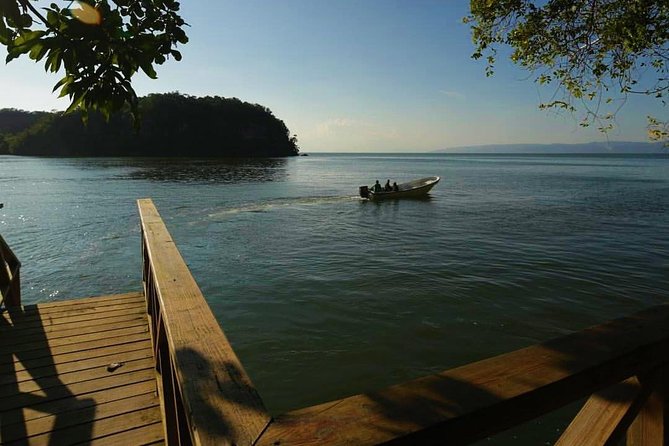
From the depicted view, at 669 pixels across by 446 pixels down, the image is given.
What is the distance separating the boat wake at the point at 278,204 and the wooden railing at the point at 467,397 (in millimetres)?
22109

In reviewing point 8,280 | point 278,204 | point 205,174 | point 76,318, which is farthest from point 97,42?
point 205,174

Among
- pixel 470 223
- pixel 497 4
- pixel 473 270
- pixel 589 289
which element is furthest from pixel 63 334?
pixel 470 223

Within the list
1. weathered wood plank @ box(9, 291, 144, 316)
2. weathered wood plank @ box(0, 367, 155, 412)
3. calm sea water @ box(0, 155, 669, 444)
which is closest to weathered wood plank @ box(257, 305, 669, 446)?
weathered wood plank @ box(0, 367, 155, 412)

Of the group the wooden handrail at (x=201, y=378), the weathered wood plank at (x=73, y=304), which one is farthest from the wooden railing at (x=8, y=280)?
the wooden handrail at (x=201, y=378)

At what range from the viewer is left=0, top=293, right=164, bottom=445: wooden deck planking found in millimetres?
2840

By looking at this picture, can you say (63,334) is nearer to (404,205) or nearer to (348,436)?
(348,436)

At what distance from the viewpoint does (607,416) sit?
165 centimetres

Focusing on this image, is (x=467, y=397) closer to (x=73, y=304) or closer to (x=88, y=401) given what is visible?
(x=88, y=401)

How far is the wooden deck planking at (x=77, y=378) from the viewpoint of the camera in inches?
112

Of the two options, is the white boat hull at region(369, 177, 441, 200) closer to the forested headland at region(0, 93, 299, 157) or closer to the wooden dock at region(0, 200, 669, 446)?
the wooden dock at region(0, 200, 669, 446)

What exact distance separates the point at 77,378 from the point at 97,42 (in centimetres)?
289

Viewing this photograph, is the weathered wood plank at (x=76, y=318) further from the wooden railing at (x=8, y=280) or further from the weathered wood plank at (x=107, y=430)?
the weathered wood plank at (x=107, y=430)

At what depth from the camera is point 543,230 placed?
18.7 m

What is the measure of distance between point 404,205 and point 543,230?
10303 mm
